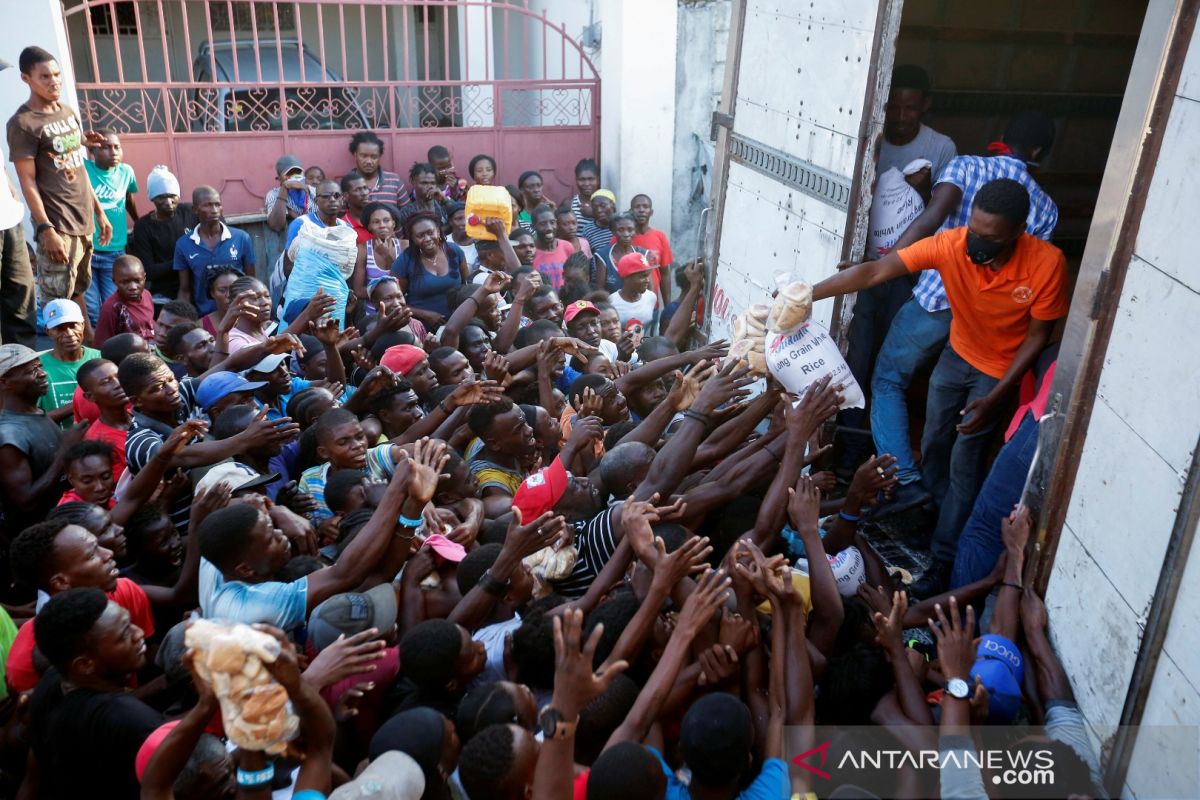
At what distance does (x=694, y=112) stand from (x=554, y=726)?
7766 mm

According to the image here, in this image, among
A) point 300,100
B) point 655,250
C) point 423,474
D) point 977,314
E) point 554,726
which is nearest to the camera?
point 554,726

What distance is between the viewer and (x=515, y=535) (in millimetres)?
3125

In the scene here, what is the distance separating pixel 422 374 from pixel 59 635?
8.49 feet

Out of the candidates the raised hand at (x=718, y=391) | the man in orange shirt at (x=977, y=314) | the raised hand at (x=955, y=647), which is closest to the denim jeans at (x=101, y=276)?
the raised hand at (x=718, y=391)

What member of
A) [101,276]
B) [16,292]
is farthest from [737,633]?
[101,276]

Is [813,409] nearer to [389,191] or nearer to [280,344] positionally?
[280,344]

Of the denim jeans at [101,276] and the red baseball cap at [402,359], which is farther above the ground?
the red baseball cap at [402,359]

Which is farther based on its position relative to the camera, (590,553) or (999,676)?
(590,553)

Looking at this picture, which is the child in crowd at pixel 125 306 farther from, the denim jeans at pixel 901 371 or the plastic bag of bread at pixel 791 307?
the denim jeans at pixel 901 371

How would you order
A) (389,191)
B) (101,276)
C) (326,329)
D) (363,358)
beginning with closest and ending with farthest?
1. (326,329)
2. (363,358)
3. (101,276)
4. (389,191)

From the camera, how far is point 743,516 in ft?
12.7

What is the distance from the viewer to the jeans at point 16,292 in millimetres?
6191

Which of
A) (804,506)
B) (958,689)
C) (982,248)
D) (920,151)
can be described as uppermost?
(920,151)

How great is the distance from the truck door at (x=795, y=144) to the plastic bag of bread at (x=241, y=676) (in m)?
3.24
